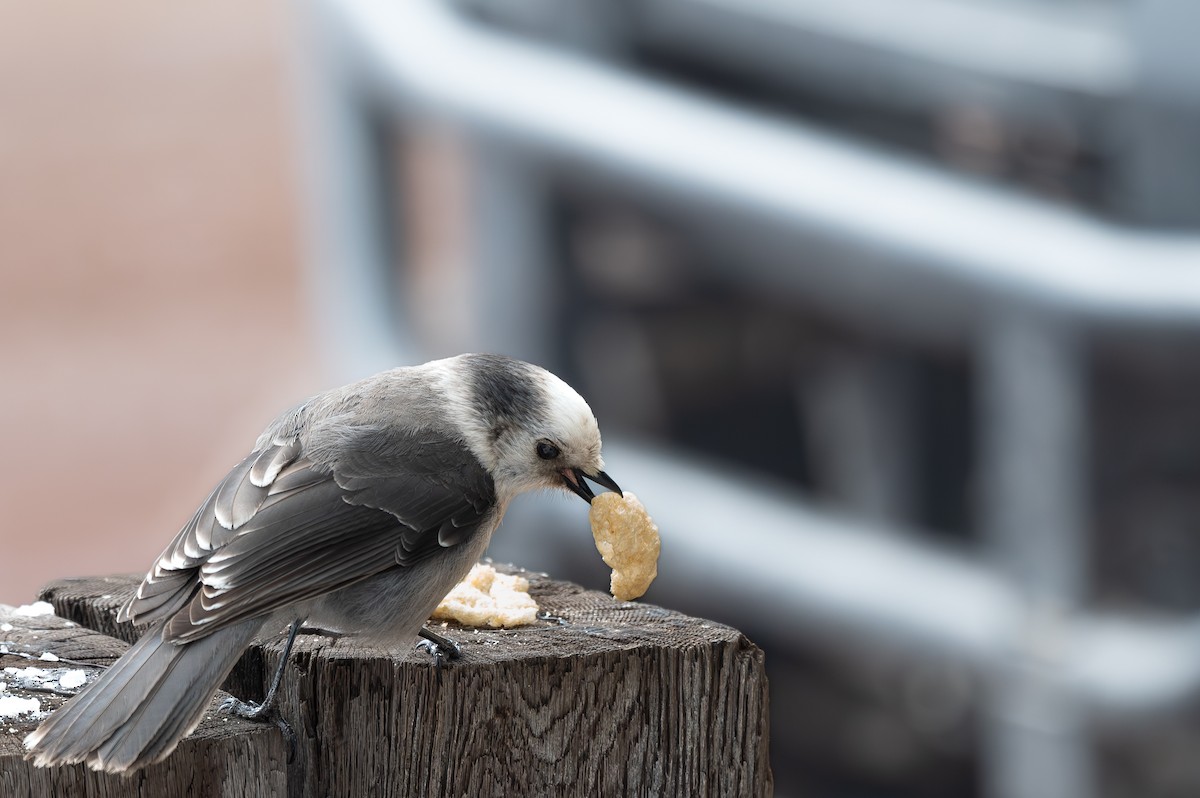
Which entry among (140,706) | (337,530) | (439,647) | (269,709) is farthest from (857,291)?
(140,706)

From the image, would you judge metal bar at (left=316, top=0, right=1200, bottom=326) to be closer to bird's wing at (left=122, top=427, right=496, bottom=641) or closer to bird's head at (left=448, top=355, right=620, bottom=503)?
bird's head at (left=448, top=355, right=620, bottom=503)

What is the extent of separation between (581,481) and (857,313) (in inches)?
112

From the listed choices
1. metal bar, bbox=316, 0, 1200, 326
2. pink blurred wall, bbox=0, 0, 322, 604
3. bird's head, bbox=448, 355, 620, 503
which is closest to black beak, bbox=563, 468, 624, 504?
bird's head, bbox=448, 355, 620, 503

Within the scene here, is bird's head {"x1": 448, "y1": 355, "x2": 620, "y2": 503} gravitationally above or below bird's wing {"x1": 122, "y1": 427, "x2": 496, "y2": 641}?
above

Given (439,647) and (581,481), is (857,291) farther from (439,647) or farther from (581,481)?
(439,647)

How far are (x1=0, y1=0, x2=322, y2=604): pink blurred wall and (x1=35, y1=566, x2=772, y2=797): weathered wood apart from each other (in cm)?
657

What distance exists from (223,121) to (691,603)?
12410 millimetres

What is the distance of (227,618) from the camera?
2.57 m

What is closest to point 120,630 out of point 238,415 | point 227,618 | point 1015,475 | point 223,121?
point 227,618

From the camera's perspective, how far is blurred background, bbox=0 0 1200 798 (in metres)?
4.83

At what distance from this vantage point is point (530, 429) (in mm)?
3037

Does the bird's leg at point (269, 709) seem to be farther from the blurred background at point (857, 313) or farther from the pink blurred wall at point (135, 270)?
the pink blurred wall at point (135, 270)

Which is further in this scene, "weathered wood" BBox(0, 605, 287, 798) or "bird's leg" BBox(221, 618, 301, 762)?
"bird's leg" BBox(221, 618, 301, 762)

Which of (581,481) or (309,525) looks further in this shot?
(581,481)
